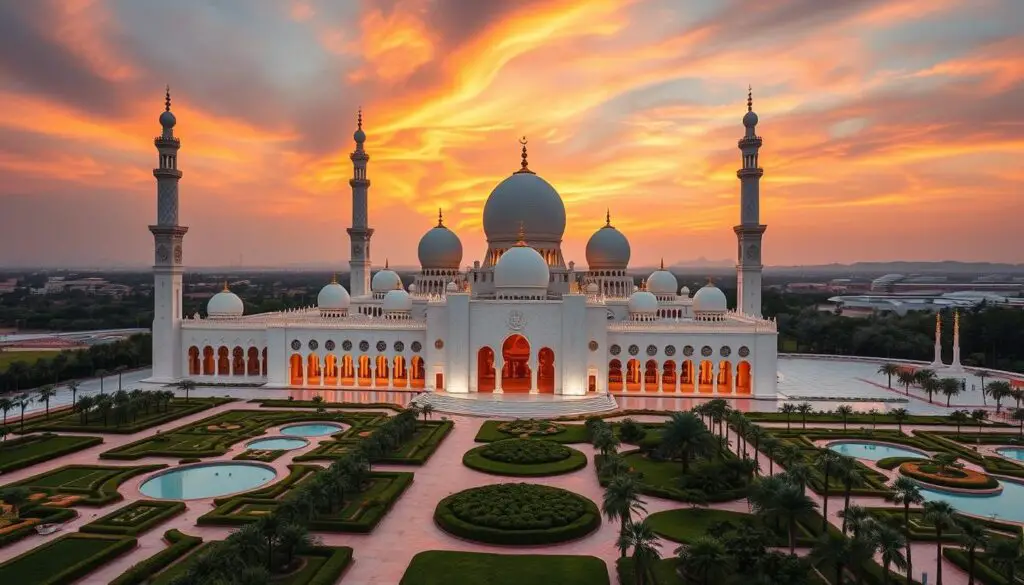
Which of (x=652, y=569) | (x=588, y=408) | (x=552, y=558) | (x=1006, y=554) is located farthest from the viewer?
(x=588, y=408)

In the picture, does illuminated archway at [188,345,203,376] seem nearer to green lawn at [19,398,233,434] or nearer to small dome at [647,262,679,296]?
green lawn at [19,398,233,434]

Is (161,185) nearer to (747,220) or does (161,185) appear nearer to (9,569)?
(9,569)

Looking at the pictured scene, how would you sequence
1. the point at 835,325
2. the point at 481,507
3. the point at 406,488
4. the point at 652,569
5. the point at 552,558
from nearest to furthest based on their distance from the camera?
the point at 652,569 → the point at 552,558 → the point at 481,507 → the point at 406,488 → the point at 835,325

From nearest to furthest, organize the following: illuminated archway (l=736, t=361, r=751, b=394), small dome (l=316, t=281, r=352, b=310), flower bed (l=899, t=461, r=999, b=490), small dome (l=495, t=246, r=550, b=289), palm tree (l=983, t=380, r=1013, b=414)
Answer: flower bed (l=899, t=461, r=999, b=490), palm tree (l=983, t=380, r=1013, b=414), illuminated archway (l=736, t=361, r=751, b=394), small dome (l=495, t=246, r=550, b=289), small dome (l=316, t=281, r=352, b=310)

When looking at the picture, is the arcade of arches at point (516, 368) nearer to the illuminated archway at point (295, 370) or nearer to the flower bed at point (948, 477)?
the illuminated archway at point (295, 370)

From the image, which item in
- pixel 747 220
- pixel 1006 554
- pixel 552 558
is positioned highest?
pixel 747 220

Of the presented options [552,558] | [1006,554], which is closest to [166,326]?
[552,558]

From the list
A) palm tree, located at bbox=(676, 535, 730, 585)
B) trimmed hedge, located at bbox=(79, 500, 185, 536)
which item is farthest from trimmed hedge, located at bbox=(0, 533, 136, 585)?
palm tree, located at bbox=(676, 535, 730, 585)

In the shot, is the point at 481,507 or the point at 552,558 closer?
the point at 552,558
